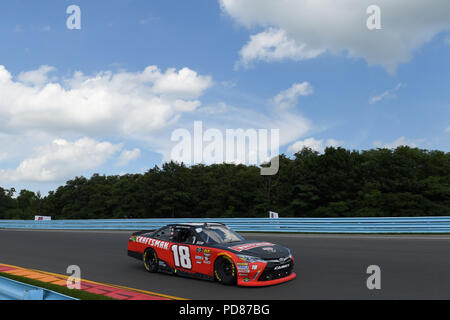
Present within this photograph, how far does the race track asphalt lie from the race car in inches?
7.7

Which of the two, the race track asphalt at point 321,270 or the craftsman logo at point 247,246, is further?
the craftsman logo at point 247,246

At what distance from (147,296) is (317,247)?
7.40m

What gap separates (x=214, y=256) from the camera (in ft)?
25.2

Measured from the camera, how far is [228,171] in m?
69.4

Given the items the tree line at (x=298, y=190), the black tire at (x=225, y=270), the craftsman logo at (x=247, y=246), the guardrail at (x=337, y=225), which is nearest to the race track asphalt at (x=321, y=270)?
the black tire at (x=225, y=270)

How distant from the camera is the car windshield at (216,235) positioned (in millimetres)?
8227

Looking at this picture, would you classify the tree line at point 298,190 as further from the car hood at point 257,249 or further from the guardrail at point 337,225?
the car hood at point 257,249

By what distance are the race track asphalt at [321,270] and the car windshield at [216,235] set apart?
3.09 ft

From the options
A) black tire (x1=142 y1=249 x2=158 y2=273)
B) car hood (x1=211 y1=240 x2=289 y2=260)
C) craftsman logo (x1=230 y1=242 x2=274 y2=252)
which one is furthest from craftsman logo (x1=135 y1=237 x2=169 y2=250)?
craftsman logo (x1=230 y1=242 x2=274 y2=252)

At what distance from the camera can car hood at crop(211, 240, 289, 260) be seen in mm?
7301

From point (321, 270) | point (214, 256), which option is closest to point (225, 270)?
point (214, 256)

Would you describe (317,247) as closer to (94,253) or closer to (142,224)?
(94,253)

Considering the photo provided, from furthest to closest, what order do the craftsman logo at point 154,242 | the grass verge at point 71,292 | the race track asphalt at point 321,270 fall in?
1. the craftsman logo at point 154,242
2. the race track asphalt at point 321,270
3. the grass verge at point 71,292
